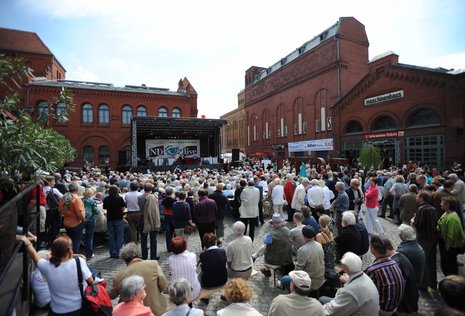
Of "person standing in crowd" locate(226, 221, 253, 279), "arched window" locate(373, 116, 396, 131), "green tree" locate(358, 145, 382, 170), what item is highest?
"arched window" locate(373, 116, 396, 131)

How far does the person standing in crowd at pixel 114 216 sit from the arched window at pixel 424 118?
2210 cm

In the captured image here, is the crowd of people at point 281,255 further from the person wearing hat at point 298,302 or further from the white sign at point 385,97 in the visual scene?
the white sign at point 385,97

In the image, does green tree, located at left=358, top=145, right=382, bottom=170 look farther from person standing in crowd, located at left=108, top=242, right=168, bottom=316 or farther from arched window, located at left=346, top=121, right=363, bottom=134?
person standing in crowd, located at left=108, top=242, right=168, bottom=316

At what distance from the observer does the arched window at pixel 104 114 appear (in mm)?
32125

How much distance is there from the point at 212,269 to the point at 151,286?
118 cm

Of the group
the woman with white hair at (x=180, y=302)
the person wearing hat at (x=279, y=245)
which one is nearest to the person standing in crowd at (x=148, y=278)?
the woman with white hair at (x=180, y=302)

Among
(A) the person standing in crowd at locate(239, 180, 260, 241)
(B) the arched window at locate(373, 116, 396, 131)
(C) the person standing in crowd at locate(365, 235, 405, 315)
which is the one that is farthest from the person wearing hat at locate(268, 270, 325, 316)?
(B) the arched window at locate(373, 116, 396, 131)

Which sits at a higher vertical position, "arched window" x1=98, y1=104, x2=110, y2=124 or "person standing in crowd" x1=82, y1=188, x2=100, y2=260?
"arched window" x1=98, y1=104, x2=110, y2=124

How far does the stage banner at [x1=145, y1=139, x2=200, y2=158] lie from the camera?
28.8 meters

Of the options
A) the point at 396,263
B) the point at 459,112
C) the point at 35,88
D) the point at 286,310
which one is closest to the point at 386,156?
the point at 459,112

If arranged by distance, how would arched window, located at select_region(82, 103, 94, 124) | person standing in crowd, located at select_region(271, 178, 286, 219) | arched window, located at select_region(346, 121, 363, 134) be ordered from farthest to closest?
arched window, located at select_region(82, 103, 94, 124)
arched window, located at select_region(346, 121, 363, 134)
person standing in crowd, located at select_region(271, 178, 286, 219)

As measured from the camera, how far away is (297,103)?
3509cm

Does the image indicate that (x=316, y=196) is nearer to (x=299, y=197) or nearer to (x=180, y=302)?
(x=299, y=197)

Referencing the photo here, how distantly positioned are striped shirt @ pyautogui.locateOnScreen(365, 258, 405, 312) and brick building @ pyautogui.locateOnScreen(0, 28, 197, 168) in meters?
29.0
